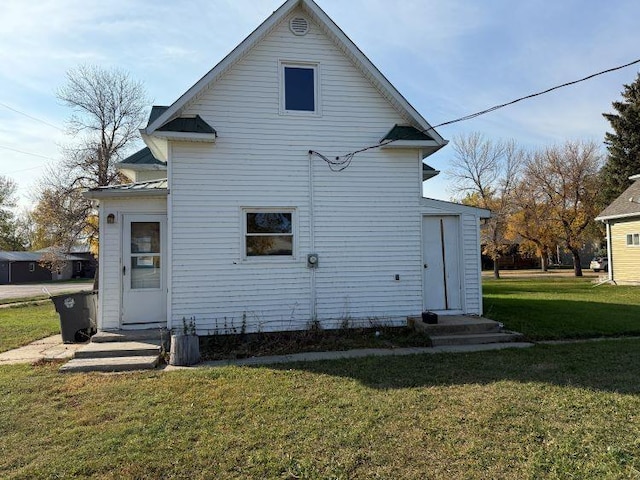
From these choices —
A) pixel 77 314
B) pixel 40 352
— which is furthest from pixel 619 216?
pixel 40 352

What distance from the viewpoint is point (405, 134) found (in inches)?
383

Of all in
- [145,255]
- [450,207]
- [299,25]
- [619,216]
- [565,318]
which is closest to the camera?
[145,255]

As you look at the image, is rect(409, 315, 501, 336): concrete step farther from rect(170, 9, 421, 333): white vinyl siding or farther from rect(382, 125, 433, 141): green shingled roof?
rect(382, 125, 433, 141): green shingled roof

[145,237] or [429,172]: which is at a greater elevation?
[429,172]

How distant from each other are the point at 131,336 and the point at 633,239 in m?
23.9

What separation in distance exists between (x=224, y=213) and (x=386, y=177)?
3.71 metres

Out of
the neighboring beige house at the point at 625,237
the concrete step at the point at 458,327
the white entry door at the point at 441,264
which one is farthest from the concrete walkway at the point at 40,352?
the neighboring beige house at the point at 625,237

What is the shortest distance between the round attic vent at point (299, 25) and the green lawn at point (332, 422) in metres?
7.16

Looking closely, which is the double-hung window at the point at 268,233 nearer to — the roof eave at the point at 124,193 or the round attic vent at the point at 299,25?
the roof eave at the point at 124,193

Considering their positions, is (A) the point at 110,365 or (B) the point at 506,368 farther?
(A) the point at 110,365

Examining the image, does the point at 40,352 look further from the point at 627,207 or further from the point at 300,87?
the point at 627,207

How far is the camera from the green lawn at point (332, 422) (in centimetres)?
363

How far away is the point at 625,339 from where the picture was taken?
8562mm

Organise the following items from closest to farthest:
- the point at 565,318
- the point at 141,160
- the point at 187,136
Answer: the point at 187,136 < the point at 565,318 < the point at 141,160
